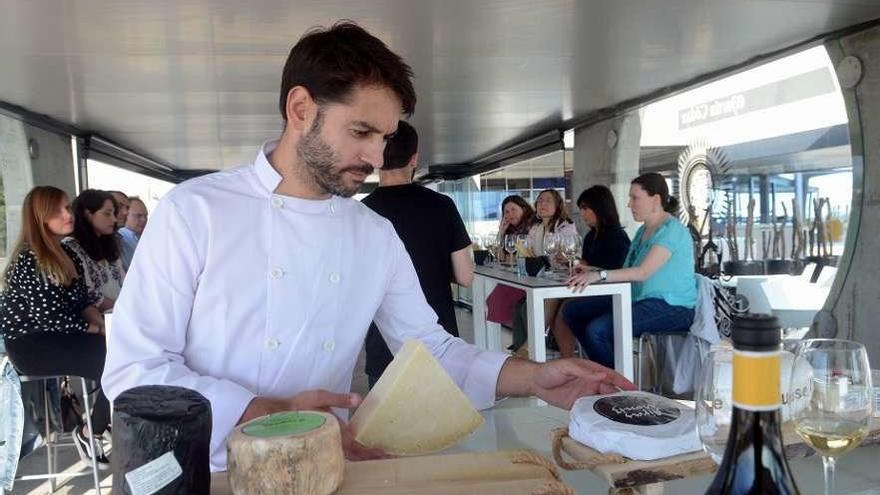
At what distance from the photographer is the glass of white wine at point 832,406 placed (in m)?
0.87

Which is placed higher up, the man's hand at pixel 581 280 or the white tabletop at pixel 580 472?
the man's hand at pixel 581 280

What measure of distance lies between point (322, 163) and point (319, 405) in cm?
46

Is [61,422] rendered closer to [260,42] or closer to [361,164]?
[260,42]

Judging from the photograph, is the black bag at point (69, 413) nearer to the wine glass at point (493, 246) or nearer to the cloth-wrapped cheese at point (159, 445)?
the wine glass at point (493, 246)

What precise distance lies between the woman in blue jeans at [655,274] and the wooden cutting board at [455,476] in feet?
10.4

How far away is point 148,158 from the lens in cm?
1270

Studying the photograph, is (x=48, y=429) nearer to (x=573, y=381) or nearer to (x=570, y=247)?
(x=570, y=247)

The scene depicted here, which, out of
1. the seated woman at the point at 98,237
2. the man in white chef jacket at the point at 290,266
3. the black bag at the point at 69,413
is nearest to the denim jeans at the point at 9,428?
the black bag at the point at 69,413

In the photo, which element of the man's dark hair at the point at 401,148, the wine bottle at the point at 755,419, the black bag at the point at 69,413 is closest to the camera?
the wine bottle at the point at 755,419

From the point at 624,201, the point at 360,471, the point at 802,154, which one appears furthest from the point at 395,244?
the point at 624,201

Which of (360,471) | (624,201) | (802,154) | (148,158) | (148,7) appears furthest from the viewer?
(148,158)

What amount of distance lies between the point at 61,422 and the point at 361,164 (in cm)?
371

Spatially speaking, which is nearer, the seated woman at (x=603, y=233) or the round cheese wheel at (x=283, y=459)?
the round cheese wheel at (x=283, y=459)

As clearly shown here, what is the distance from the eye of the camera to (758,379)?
20.0 inches
